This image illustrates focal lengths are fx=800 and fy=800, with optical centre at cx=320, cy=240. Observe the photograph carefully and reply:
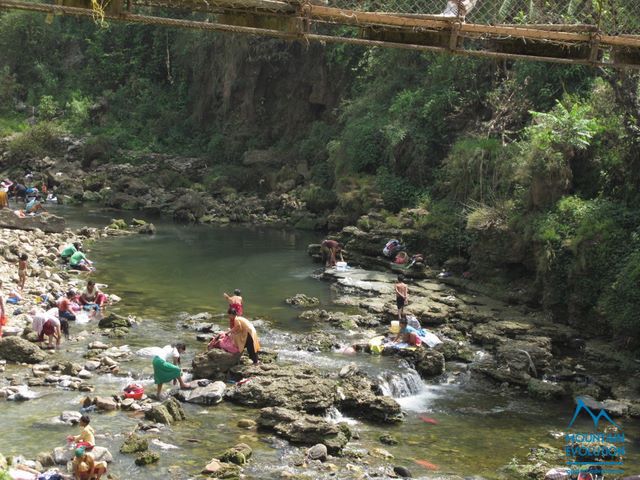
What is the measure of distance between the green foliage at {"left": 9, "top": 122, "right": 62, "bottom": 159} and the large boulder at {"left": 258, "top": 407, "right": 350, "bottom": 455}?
127 ft

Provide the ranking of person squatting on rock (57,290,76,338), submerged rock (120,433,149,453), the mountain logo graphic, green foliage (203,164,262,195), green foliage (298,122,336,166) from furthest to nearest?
Answer: green foliage (203,164,262,195) < green foliage (298,122,336,166) < person squatting on rock (57,290,76,338) < the mountain logo graphic < submerged rock (120,433,149,453)

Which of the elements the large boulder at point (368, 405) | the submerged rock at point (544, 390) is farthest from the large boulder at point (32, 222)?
→ the submerged rock at point (544, 390)

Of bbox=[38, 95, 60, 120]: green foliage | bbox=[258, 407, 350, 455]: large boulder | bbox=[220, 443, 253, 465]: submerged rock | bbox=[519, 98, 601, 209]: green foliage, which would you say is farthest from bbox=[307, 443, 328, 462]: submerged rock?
bbox=[38, 95, 60, 120]: green foliage

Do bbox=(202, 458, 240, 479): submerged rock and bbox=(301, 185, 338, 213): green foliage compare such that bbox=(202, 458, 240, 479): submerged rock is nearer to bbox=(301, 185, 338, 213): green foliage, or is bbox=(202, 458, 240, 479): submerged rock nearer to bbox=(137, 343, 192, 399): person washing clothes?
bbox=(137, 343, 192, 399): person washing clothes

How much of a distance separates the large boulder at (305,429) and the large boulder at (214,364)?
8.45 ft

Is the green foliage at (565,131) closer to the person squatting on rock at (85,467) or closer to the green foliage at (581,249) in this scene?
the green foliage at (581,249)

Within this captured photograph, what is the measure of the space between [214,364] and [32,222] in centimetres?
1784

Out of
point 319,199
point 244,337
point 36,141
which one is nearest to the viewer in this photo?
point 244,337

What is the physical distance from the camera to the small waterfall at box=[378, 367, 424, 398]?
16.3 meters

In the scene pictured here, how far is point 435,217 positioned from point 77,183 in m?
23.8

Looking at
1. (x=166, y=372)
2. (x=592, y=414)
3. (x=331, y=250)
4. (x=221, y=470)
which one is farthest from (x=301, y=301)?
(x=221, y=470)

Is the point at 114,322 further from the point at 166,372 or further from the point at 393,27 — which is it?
the point at 393,27

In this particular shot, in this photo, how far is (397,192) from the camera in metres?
31.4

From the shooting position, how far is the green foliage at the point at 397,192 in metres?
31.2
